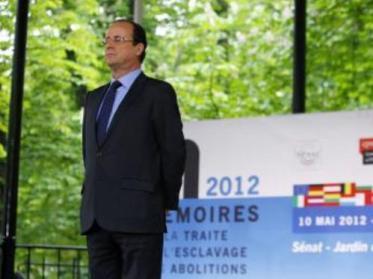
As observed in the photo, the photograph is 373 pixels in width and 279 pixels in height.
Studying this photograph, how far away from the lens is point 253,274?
486cm

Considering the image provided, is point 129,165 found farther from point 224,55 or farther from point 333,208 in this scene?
point 224,55

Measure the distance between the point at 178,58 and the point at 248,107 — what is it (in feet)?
3.72

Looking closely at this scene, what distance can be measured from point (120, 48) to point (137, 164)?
412 mm

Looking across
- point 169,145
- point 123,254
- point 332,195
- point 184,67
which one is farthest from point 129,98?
point 184,67

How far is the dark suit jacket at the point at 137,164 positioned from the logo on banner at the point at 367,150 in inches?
64.4

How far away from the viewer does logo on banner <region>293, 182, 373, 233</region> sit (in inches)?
181

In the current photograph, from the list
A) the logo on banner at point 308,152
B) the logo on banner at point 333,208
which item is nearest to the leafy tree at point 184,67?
the logo on banner at point 308,152

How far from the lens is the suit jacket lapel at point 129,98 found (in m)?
3.22

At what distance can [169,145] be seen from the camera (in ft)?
10.6

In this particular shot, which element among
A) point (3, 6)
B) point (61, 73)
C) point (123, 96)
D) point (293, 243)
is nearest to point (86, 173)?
point (123, 96)

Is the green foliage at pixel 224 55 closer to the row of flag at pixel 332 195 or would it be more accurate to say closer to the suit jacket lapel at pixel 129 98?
the row of flag at pixel 332 195

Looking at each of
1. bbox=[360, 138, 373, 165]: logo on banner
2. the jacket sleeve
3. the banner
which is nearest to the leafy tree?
the banner

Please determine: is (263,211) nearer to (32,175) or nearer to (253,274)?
(253,274)

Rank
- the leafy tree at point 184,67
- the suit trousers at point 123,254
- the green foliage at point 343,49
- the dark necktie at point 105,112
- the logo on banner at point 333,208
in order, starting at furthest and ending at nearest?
the leafy tree at point 184,67
the green foliage at point 343,49
the logo on banner at point 333,208
the dark necktie at point 105,112
the suit trousers at point 123,254
